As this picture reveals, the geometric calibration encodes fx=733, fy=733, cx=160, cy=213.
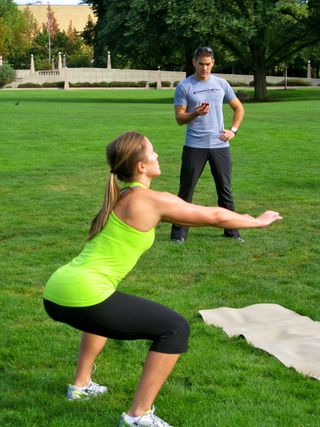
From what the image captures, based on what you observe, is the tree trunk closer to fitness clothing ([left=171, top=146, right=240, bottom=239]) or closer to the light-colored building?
fitness clothing ([left=171, top=146, right=240, bottom=239])

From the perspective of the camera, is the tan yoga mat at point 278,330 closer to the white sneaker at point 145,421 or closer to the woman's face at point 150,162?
the white sneaker at point 145,421

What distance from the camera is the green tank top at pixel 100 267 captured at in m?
3.73

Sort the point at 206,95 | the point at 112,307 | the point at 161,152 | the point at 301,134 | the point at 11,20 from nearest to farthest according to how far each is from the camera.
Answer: the point at 112,307
the point at 206,95
the point at 161,152
the point at 301,134
the point at 11,20

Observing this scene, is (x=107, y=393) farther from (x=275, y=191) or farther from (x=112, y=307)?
(x=275, y=191)

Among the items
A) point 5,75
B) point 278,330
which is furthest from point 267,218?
point 5,75

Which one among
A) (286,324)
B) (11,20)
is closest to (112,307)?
(286,324)

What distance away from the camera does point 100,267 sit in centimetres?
378

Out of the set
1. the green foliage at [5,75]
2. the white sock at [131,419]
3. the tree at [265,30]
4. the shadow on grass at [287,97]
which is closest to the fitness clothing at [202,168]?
the white sock at [131,419]

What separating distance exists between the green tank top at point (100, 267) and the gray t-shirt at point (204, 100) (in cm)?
487

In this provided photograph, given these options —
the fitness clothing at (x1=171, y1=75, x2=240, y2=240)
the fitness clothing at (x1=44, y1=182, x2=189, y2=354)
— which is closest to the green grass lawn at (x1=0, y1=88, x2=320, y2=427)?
the fitness clothing at (x1=44, y1=182, x2=189, y2=354)

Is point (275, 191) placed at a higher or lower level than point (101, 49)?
lower

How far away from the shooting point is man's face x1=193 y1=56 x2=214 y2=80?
27.0ft

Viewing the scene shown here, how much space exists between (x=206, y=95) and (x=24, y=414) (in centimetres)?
512

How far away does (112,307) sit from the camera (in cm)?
375
